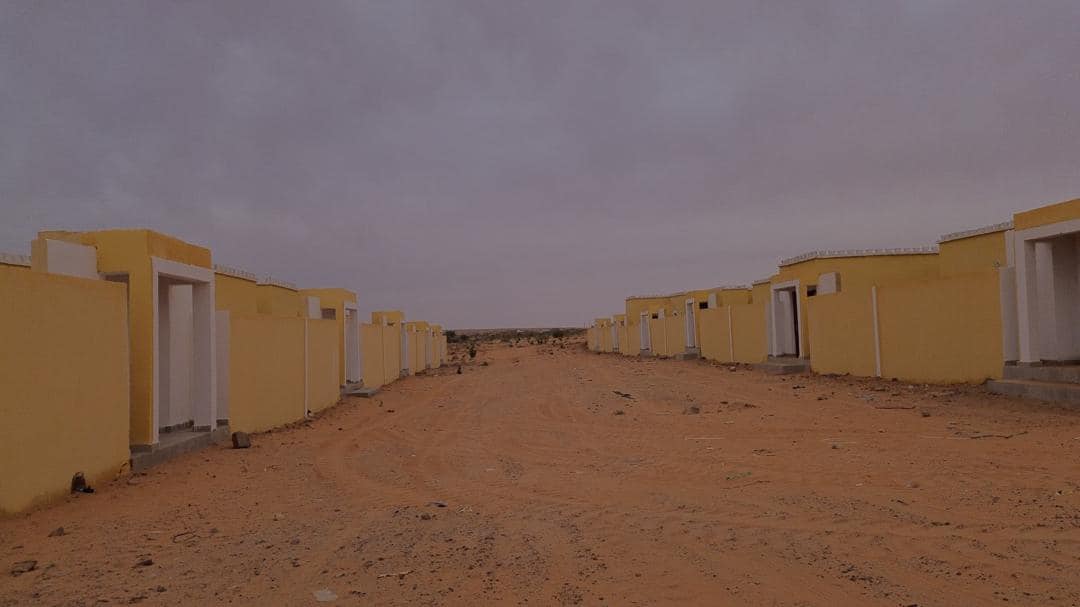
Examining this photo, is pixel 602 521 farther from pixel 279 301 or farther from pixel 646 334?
pixel 646 334

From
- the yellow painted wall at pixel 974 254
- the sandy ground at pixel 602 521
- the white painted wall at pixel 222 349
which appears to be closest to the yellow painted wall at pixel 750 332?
the yellow painted wall at pixel 974 254

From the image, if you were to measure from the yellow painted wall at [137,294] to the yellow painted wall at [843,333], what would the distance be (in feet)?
50.9

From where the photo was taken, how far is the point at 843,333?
58.5ft

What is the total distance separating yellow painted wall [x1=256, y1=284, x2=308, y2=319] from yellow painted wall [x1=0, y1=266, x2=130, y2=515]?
9.52m

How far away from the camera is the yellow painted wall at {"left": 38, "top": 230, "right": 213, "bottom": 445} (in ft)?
26.5

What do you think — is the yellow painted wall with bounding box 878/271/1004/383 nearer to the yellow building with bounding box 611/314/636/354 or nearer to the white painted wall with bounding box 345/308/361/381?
the white painted wall with bounding box 345/308/361/381

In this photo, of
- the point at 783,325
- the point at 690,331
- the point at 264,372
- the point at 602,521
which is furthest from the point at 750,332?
the point at 602,521

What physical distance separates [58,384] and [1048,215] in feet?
48.9

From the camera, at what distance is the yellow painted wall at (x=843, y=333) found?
16.7 metres

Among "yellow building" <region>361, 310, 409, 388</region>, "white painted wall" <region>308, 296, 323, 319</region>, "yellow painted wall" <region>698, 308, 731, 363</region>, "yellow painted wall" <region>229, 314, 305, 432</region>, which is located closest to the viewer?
"yellow painted wall" <region>229, 314, 305, 432</region>

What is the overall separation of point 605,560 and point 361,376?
1624cm

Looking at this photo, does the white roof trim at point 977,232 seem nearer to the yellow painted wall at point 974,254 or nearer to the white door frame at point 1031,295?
the yellow painted wall at point 974,254

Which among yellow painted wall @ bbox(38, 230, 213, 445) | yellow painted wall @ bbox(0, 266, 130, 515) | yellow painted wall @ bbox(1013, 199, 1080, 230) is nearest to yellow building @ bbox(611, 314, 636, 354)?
yellow painted wall @ bbox(1013, 199, 1080, 230)

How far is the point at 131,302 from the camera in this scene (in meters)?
8.12
